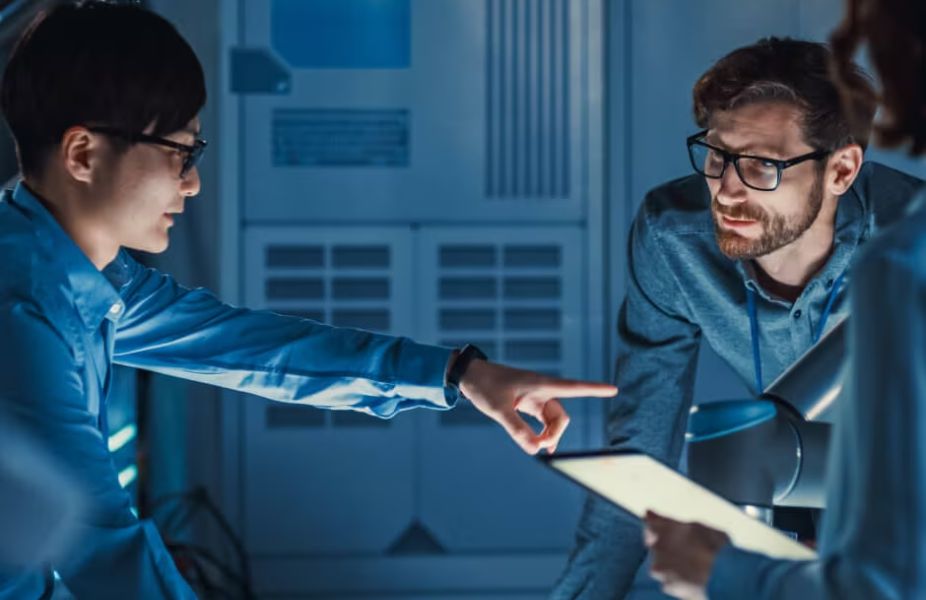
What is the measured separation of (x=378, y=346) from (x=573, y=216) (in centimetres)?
121

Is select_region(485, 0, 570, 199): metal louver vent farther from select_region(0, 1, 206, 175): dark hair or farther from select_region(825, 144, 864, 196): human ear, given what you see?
select_region(0, 1, 206, 175): dark hair

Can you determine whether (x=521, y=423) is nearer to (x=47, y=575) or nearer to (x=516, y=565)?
(x=47, y=575)

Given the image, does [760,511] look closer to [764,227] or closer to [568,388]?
[568,388]

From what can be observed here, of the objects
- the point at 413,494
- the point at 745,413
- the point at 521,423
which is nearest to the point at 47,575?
the point at 521,423

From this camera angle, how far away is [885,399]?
2.35ft

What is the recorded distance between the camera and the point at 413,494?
8.43 feet

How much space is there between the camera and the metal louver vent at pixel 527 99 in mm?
2502

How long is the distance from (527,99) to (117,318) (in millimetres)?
1414

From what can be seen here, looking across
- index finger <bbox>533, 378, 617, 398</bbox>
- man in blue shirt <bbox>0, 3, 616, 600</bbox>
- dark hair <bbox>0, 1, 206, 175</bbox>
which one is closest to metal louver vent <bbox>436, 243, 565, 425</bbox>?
man in blue shirt <bbox>0, 3, 616, 600</bbox>

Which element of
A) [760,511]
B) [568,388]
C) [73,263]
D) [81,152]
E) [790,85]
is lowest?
[760,511]

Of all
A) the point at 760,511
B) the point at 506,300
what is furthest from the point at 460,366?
the point at 506,300

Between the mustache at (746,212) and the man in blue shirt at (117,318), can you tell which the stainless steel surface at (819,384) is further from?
the mustache at (746,212)

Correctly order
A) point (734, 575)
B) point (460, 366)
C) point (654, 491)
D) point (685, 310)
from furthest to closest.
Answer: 1. point (685, 310)
2. point (460, 366)
3. point (654, 491)
4. point (734, 575)

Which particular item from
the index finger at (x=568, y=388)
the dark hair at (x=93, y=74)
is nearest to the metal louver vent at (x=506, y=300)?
the index finger at (x=568, y=388)
